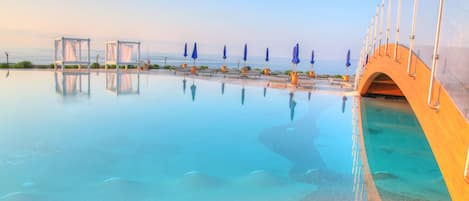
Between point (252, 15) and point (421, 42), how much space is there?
17320mm

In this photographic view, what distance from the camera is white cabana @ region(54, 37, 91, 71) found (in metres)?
16.0

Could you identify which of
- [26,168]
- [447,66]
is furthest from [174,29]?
[447,66]

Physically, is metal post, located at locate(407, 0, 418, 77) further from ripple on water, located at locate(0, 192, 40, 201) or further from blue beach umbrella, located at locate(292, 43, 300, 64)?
blue beach umbrella, located at locate(292, 43, 300, 64)

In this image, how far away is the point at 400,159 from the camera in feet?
17.7

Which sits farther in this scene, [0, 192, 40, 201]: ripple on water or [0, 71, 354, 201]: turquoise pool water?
[0, 71, 354, 201]: turquoise pool water

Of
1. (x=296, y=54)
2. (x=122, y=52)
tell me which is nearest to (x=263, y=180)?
(x=296, y=54)

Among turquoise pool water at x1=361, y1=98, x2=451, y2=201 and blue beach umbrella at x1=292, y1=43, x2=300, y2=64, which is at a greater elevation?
blue beach umbrella at x1=292, y1=43, x2=300, y2=64

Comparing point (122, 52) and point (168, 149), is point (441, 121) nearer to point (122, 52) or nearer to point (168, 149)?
point (168, 149)

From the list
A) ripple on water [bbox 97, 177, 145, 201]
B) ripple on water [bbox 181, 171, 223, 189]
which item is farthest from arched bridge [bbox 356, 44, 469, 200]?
ripple on water [bbox 97, 177, 145, 201]

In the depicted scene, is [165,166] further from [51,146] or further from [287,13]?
[287,13]

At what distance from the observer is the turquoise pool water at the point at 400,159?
4.05 meters

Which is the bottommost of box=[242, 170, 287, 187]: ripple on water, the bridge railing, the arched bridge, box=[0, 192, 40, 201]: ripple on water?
box=[242, 170, 287, 187]: ripple on water

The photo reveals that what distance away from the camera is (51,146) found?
4.98 metres

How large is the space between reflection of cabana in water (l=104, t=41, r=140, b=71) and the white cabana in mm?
1077
